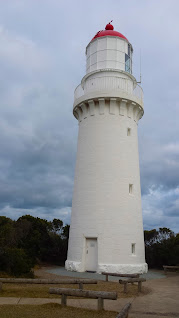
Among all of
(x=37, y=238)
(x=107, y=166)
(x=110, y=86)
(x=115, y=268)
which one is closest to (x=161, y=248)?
(x=115, y=268)

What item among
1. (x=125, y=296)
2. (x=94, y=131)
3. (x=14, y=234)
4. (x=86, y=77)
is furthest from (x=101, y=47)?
(x=125, y=296)

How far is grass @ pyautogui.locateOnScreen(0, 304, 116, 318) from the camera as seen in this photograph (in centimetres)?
678

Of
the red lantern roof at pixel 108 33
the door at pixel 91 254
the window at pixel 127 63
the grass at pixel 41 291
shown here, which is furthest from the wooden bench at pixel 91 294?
the red lantern roof at pixel 108 33

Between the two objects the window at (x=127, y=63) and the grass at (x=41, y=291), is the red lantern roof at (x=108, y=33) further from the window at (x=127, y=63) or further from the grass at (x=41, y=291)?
the grass at (x=41, y=291)

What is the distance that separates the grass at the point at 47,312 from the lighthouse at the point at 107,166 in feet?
27.8

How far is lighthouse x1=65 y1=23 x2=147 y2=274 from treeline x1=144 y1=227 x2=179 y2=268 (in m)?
3.18

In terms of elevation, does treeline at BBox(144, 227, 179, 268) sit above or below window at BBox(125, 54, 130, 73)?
below

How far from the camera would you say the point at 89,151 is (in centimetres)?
1800

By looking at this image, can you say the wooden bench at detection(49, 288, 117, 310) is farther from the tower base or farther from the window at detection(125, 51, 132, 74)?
the window at detection(125, 51, 132, 74)

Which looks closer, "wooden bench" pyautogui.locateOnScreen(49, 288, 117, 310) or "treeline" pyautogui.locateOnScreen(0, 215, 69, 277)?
"wooden bench" pyautogui.locateOnScreen(49, 288, 117, 310)

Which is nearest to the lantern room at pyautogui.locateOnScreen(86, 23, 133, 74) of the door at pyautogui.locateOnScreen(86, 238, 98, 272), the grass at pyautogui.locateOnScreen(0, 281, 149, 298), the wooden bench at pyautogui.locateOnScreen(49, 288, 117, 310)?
the door at pyautogui.locateOnScreen(86, 238, 98, 272)

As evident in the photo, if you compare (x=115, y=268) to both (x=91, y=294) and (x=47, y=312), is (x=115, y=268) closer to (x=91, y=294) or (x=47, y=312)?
(x=91, y=294)

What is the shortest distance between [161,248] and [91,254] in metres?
6.31

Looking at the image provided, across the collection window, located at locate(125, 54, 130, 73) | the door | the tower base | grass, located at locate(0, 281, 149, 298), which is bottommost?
grass, located at locate(0, 281, 149, 298)
